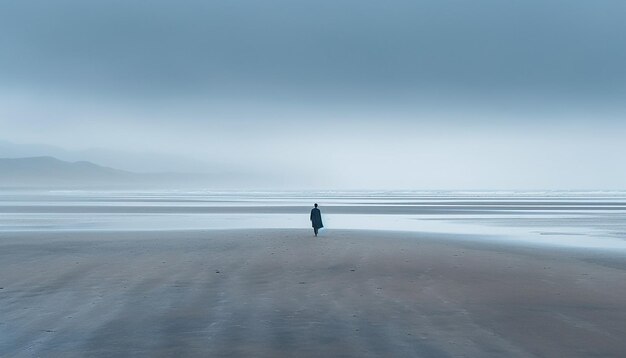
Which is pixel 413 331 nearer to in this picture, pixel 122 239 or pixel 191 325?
pixel 191 325

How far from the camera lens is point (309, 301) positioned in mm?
13258

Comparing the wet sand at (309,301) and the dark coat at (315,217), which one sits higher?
the dark coat at (315,217)

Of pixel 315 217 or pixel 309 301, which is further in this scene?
pixel 315 217

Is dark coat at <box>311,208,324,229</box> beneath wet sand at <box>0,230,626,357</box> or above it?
A: above

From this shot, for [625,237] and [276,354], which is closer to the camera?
[276,354]

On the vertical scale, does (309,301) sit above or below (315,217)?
below

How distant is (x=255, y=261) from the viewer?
64.7 ft

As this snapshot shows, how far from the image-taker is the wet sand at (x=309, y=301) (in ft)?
31.4

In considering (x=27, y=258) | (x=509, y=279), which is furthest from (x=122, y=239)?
(x=509, y=279)

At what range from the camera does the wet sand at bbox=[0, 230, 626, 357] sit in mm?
9586

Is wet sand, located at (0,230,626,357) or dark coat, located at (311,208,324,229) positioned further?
dark coat, located at (311,208,324,229)

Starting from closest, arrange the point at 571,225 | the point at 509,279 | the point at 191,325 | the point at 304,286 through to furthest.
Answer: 1. the point at 191,325
2. the point at 304,286
3. the point at 509,279
4. the point at 571,225

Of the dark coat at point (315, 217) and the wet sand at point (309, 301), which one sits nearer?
the wet sand at point (309, 301)

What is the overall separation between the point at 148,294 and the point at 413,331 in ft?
19.3
